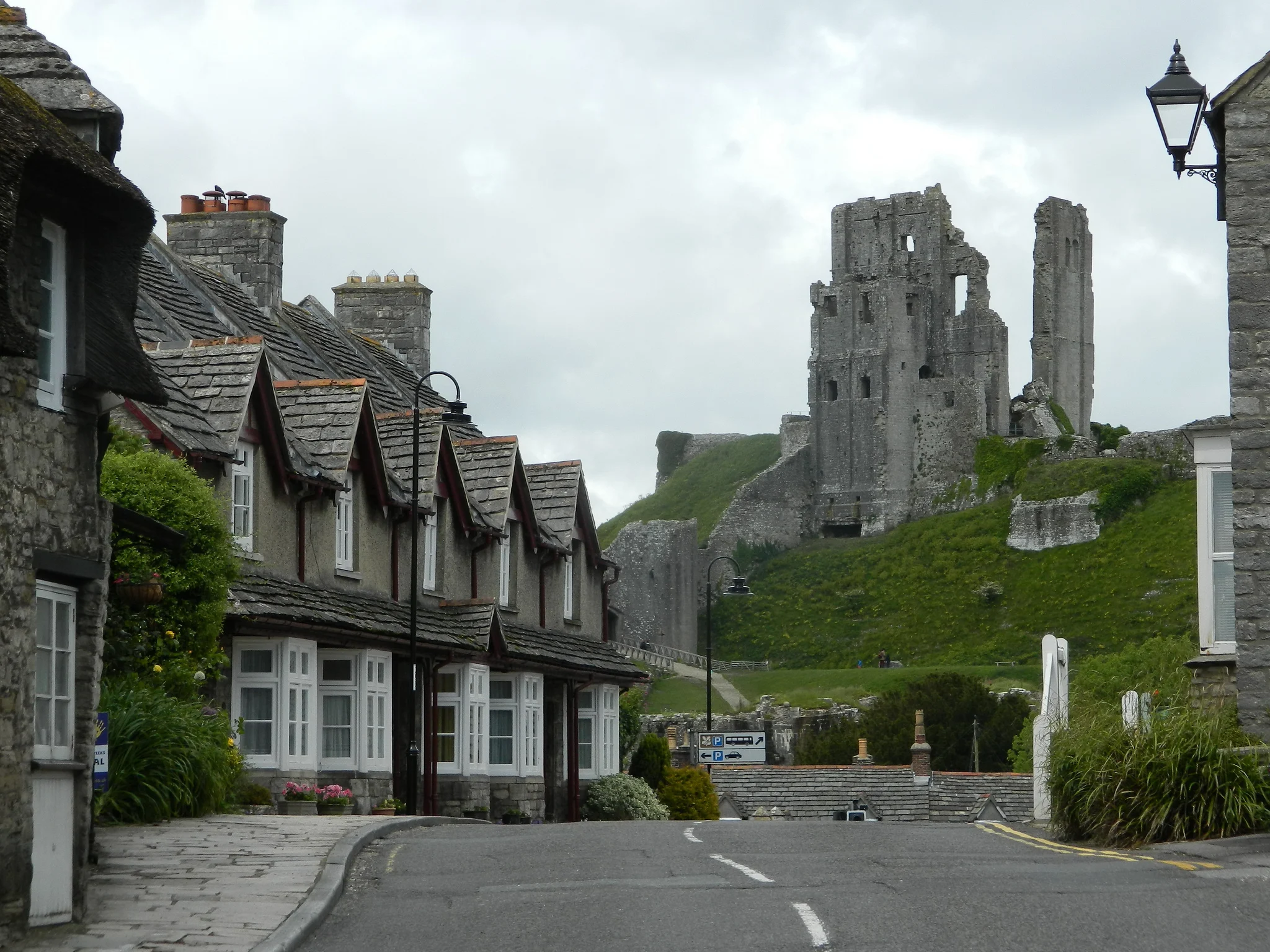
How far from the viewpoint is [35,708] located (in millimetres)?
12625

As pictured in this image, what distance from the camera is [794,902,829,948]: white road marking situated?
1070cm

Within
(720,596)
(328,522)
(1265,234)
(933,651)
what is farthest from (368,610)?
(720,596)

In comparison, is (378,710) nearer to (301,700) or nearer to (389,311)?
(301,700)

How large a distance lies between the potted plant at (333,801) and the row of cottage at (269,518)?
40 centimetres

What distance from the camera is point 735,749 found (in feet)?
129

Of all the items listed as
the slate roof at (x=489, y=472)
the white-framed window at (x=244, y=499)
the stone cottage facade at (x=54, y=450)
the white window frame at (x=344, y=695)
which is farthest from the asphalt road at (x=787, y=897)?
the slate roof at (x=489, y=472)

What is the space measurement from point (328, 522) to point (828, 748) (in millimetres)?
41632

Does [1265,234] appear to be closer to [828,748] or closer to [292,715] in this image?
[292,715]

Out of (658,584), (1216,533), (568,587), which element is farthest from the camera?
(658,584)

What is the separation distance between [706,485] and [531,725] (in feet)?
339

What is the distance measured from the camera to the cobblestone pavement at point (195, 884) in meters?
11.7

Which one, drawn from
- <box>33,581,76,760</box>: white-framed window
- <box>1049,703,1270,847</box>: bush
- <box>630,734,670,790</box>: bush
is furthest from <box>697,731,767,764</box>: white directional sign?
<box>33,581,76,760</box>: white-framed window

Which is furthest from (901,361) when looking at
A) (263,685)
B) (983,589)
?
(263,685)

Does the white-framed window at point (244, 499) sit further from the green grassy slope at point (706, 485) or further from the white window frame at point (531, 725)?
the green grassy slope at point (706, 485)
